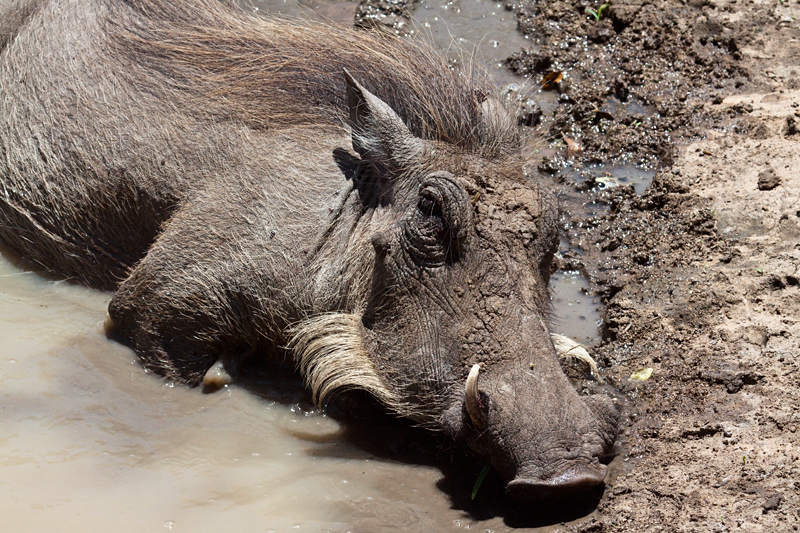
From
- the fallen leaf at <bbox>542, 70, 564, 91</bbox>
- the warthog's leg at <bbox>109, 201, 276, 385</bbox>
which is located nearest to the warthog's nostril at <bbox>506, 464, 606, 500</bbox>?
the warthog's leg at <bbox>109, 201, 276, 385</bbox>

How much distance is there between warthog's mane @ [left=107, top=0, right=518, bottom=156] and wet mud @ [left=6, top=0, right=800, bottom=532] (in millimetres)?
697

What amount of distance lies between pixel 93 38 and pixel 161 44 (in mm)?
467

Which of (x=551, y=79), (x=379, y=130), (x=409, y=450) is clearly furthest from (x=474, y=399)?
(x=551, y=79)

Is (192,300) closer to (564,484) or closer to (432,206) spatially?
(432,206)

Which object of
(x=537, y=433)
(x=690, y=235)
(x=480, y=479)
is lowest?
(x=480, y=479)

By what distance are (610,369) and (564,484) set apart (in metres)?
1.22

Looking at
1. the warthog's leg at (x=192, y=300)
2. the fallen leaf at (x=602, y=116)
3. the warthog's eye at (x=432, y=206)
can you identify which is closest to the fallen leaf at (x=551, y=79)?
the fallen leaf at (x=602, y=116)

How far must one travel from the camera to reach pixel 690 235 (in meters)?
4.75

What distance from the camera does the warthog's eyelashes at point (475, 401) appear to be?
3.08 meters

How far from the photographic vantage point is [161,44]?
4.59 metres

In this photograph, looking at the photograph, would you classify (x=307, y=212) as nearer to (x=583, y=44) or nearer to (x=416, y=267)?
(x=416, y=267)

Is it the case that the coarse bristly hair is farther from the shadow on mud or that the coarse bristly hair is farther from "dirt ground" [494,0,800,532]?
"dirt ground" [494,0,800,532]

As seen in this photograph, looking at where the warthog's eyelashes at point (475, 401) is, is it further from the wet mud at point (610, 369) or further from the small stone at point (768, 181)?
the small stone at point (768, 181)

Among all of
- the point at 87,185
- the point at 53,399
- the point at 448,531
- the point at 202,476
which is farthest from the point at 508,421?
the point at 87,185
